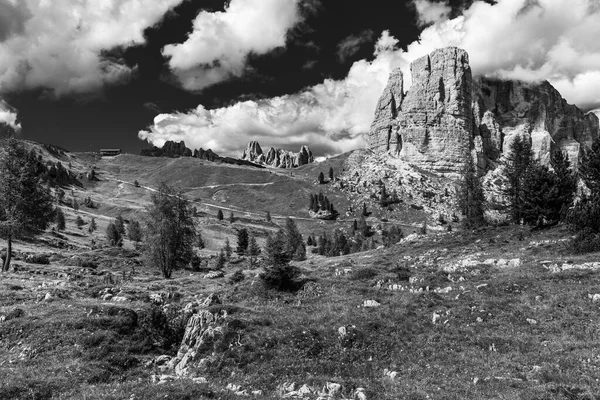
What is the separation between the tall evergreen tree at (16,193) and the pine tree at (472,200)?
3011 inches

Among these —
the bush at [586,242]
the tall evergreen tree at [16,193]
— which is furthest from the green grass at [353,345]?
the tall evergreen tree at [16,193]

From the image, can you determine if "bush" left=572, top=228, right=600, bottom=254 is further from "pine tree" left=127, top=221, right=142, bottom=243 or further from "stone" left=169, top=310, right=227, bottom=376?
"pine tree" left=127, top=221, right=142, bottom=243

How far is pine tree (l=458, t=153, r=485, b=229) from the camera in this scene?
7794cm

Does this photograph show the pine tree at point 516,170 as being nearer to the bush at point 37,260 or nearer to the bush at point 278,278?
the bush at point 278,278

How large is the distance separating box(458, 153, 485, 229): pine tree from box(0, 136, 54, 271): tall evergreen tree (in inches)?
3011

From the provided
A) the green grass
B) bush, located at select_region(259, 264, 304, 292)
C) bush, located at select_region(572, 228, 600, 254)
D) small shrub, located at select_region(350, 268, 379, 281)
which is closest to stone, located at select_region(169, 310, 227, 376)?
the green grass

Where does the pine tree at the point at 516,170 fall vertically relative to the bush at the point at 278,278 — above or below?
above

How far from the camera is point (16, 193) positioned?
42.7 m

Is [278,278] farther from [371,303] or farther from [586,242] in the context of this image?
[586,242]

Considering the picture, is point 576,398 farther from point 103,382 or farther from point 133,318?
point 133,318

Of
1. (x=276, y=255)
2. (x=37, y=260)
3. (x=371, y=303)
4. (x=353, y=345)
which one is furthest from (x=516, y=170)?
(x=37, y=260)

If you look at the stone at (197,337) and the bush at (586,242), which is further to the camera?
the bush at (586,242)

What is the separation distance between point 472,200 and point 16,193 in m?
81.4

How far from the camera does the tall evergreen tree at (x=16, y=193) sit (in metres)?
42.2
